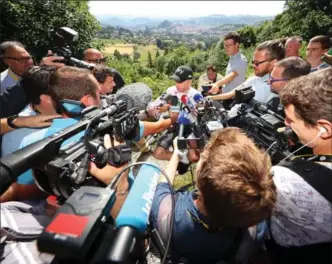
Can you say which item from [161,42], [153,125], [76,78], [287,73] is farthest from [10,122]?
[161,42]

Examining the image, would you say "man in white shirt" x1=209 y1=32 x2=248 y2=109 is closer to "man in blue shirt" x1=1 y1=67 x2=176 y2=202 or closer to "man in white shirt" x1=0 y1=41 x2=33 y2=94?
"man in blue shirt" x1=1 y1=67 x2=176 y2=202

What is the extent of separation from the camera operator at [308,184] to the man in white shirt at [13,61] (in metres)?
3.92

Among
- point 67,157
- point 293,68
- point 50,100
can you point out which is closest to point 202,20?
point 293,68

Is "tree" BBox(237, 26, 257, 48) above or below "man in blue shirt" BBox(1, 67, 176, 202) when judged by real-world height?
below

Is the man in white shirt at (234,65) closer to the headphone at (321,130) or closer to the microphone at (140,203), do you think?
the headphone at (321,130)

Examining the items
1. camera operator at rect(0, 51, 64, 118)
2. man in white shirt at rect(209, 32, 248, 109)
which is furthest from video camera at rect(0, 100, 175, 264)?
man in white shirt at rect(209, 32, 248, 109)

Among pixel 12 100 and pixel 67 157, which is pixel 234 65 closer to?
pixel 12 100

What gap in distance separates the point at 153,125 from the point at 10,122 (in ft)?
4.68

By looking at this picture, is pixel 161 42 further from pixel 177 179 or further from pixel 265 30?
pixel 177 179

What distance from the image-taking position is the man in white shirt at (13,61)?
14.2ft

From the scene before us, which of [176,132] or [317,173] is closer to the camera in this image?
[317,173]

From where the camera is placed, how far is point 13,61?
4.35 m

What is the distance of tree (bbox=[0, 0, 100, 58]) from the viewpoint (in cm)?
2095

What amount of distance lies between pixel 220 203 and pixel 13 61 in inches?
160
